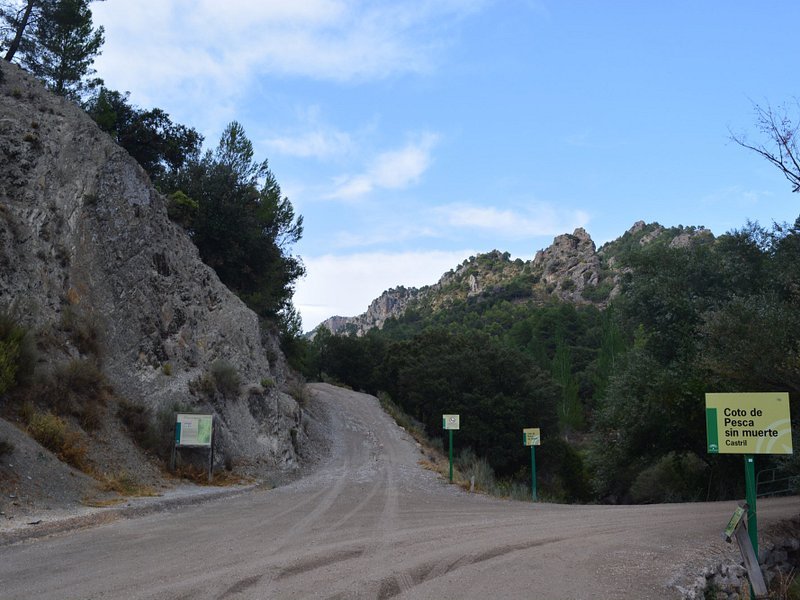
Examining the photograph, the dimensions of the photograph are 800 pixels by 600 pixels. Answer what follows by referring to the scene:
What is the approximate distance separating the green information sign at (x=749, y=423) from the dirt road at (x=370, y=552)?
2.06m

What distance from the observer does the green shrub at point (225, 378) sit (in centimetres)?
2377

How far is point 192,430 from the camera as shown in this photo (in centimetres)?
1872

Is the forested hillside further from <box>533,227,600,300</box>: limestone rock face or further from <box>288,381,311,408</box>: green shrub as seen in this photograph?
<box>533,227,600,300</box>: limestone rock face

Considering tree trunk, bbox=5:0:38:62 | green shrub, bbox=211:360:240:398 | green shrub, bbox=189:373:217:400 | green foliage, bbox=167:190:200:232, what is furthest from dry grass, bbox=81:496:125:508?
tree trunk, bbox=5:0:38:62

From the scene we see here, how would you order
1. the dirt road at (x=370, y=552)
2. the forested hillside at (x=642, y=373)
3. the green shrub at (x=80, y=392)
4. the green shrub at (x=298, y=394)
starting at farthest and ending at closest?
1. the green shrub at (x=298, y=394)
2. the forested hillside at (x=642, y=373)
3. the green shrub at (x=80, y=392)
4. the dirt road at (x=370, y=552)

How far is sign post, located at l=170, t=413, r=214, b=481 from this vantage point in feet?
60.8

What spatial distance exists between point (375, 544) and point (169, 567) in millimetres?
3290

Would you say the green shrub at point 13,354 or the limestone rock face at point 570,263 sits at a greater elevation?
the limestone rock face at point 570,263

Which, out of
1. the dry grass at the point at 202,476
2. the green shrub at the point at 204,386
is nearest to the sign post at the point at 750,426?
the dry grass at the point at 202,476

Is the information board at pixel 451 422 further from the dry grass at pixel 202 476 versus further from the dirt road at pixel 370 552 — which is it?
the dry grass at pixel 202 476

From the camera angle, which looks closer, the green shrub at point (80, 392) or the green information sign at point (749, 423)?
the green information sign at point (749, 423)

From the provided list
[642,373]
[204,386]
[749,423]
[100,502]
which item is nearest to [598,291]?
[642,373]

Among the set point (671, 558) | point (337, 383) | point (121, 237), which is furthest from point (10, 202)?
point (337, 383)

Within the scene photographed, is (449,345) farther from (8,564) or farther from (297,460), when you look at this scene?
(8,564)
